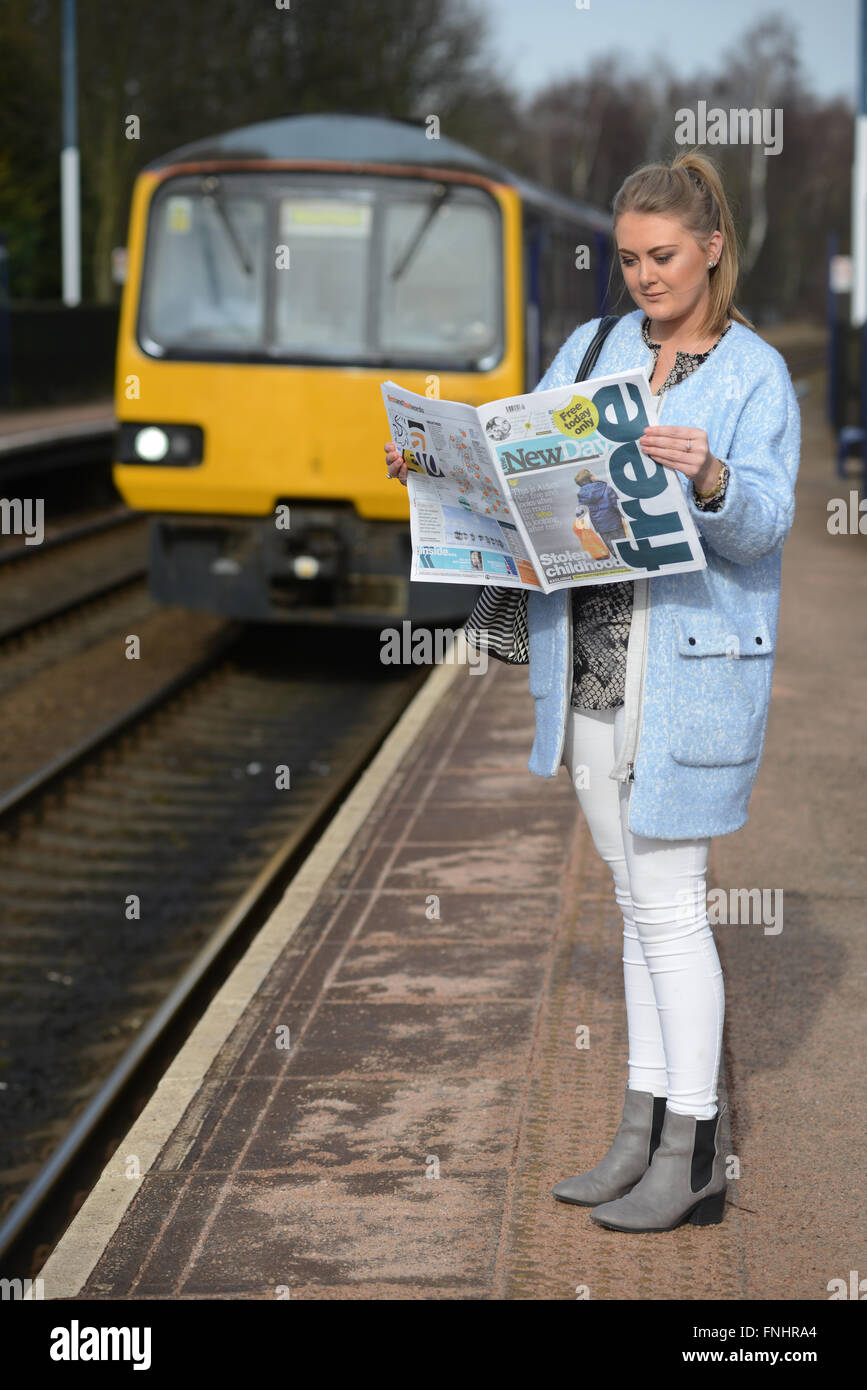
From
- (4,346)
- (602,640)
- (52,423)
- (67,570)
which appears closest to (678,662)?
(602,640)

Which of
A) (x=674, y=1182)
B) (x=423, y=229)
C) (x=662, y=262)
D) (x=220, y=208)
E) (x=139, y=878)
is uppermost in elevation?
(x=220, y=208)

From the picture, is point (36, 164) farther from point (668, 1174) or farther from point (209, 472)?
point (668, 1174)

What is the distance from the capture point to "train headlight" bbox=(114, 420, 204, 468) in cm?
993

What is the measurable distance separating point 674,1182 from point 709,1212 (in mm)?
106

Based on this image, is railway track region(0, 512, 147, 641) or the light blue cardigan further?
railway track region(0, 512, 147, 641)

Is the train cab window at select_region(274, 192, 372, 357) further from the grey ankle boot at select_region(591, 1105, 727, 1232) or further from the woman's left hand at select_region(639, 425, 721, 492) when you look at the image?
the woman's left hand at select_region(639, 425, 721, 492)

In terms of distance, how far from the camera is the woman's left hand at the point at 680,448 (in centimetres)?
280

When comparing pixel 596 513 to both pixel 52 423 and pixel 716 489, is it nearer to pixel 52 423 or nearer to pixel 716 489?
pixel 716 489

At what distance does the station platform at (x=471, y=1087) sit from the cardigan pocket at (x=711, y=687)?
3.02 ft

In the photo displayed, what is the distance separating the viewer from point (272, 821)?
26.9 feet

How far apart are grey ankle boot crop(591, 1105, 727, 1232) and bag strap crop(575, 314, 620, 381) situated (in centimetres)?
135

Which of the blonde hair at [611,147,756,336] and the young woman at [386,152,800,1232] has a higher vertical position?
the blonde hair at [611,147,756,336]

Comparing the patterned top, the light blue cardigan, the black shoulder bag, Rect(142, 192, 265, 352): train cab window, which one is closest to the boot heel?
the light blue cardigan

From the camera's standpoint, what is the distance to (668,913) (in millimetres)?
3221
